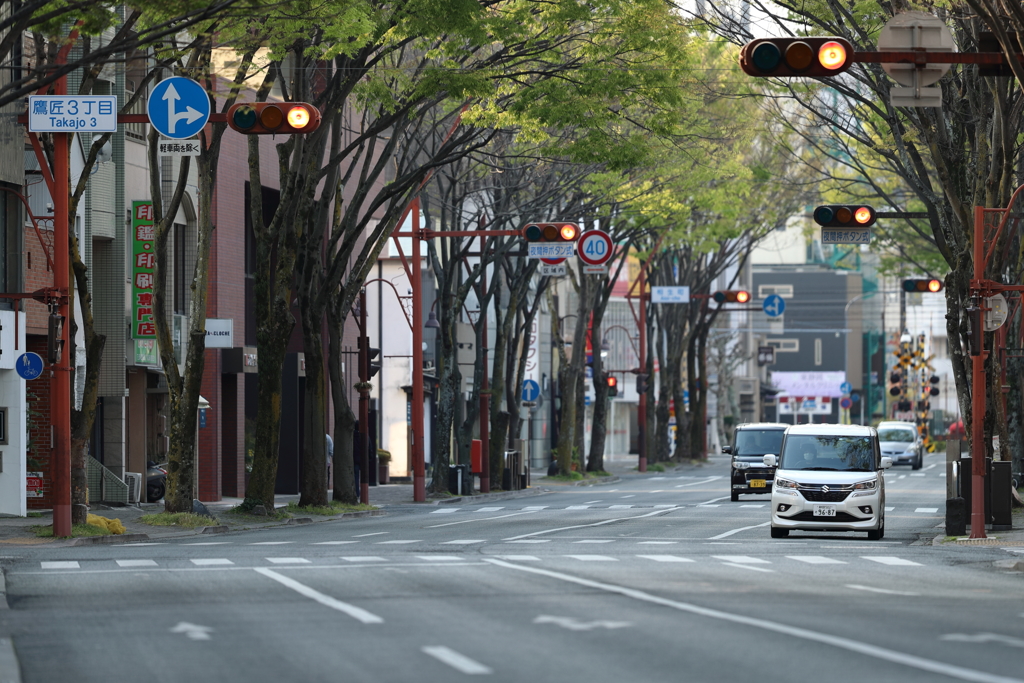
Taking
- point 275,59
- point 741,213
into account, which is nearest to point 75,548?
point 275,59

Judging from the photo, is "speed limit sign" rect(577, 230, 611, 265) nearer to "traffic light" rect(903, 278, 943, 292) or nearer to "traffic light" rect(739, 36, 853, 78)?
"traffic light" rect(903, 278, 943, 292)

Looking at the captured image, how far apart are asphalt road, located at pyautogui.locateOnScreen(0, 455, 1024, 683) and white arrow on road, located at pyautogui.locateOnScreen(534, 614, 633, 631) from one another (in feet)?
0.10

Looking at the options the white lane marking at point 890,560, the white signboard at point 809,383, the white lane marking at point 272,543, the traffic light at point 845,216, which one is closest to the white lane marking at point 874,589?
the white lane marking at point 890,560

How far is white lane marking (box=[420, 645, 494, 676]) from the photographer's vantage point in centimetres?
1063

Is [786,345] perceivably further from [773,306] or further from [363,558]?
[363,558]

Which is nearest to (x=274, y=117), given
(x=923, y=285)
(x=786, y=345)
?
(x=923, y=285)

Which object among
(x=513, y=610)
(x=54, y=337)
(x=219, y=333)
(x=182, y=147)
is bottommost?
(x=513, y=610)

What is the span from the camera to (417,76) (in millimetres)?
30375

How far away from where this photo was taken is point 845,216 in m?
27.7

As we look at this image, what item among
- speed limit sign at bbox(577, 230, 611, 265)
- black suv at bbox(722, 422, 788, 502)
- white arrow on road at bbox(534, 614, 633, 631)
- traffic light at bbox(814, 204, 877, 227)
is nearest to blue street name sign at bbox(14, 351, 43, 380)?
traffic light at bbox(814, 204, 877, 227)

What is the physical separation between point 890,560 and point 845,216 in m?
8.01

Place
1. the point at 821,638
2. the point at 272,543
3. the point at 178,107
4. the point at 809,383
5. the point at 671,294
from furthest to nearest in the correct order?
1. the point at 809,383
2. the point at 671,294
3. the point at 272,543
4. the point at 178,107
5. the point at 821,638

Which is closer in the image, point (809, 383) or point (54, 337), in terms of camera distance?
point (54, 337)

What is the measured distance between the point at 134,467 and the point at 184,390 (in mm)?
10128
